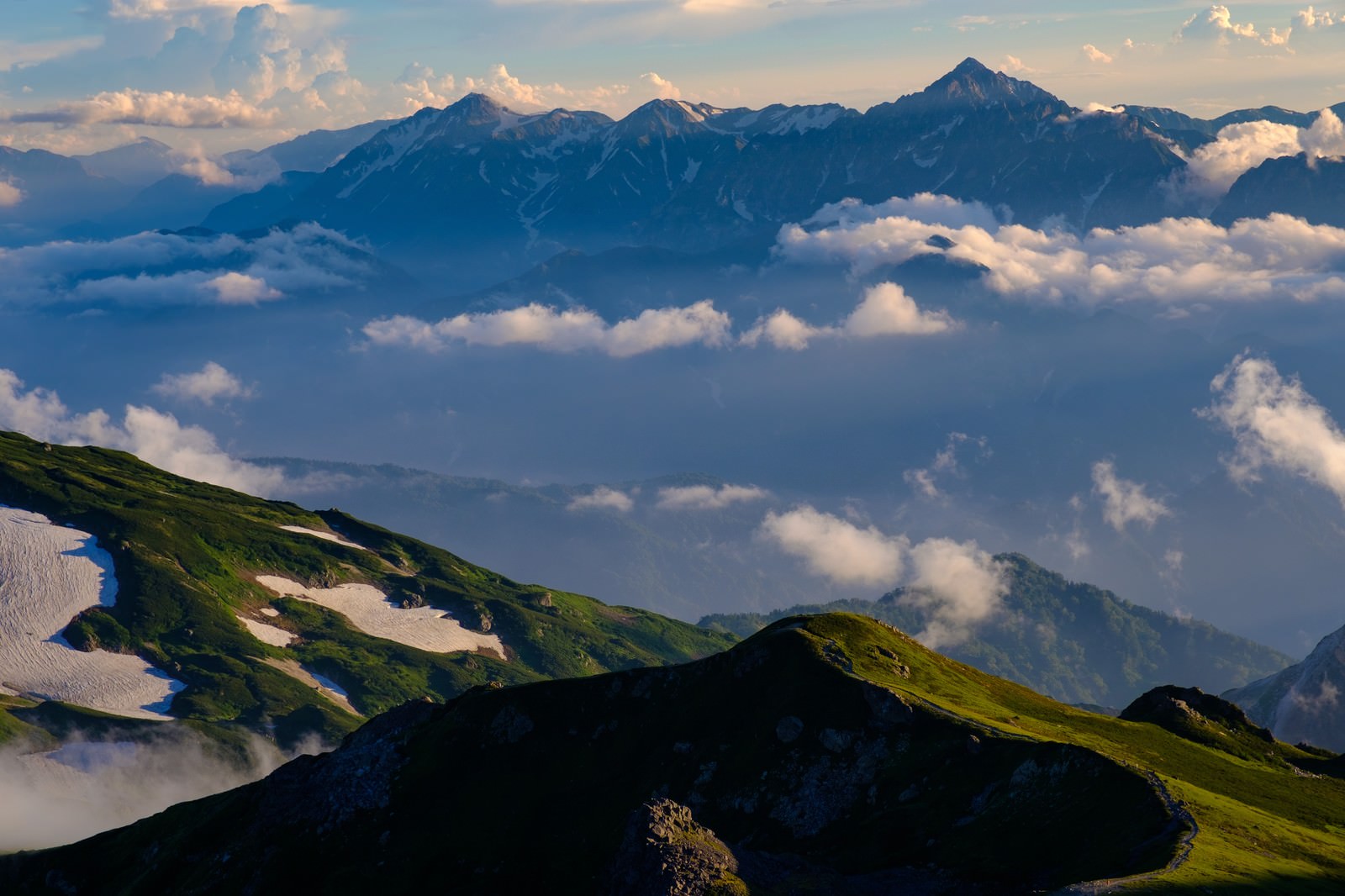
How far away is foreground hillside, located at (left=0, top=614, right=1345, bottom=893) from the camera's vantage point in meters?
111

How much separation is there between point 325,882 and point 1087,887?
80.8 m

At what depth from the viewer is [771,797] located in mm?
133000

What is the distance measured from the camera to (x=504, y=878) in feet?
435

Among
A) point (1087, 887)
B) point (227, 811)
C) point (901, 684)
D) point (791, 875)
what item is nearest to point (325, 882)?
point (227, 811)

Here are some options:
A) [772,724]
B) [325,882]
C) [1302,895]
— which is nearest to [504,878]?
[325,882]

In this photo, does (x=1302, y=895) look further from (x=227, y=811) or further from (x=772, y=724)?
(x=227, y=811)

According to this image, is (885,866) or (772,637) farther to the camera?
(772,637)

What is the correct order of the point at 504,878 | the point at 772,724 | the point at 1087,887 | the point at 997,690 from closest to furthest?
the point at 1087,887 → the point at 504,878 → the point at 772,724 → the point at 997,690

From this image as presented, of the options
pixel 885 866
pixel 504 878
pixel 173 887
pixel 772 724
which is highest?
pixel 772 724

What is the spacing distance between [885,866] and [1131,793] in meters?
21.6

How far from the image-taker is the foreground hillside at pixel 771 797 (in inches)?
4353

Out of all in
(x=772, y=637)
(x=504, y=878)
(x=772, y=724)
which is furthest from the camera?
(x=772, y=637)

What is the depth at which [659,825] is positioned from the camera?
11825cm

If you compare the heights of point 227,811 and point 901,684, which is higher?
point 901,684
